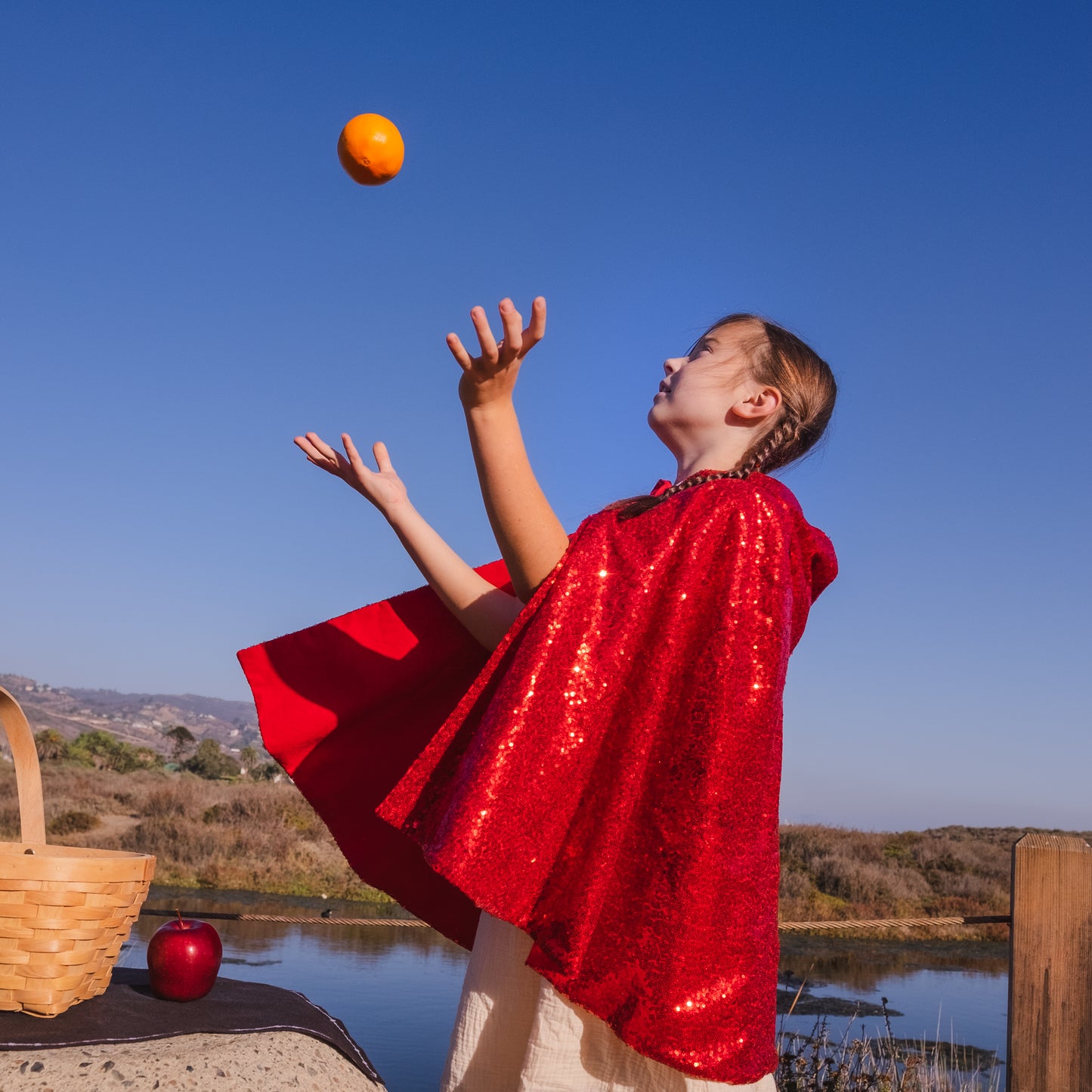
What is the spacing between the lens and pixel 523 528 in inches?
69.8

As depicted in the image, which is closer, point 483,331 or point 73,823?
point 483,331

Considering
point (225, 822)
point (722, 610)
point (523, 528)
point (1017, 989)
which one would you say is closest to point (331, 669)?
point (523, 528)

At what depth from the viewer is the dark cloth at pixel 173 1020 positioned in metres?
2.02

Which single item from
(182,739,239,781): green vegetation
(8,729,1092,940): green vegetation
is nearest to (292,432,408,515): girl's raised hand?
(8,729,1092,940): green vegetation

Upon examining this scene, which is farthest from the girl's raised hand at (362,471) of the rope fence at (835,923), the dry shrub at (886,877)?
the dry shrub at (886,877)

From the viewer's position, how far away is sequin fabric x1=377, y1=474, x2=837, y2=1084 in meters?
1.60

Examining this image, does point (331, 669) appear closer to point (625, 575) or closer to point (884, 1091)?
point (625, 575)

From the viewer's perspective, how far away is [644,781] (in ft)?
5.65

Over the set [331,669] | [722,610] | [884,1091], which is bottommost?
A: [884,1091]

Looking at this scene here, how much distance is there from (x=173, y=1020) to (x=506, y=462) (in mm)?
1442

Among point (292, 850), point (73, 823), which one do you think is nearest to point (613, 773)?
point (292, 850)

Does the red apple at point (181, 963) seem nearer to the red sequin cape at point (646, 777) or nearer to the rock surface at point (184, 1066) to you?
the rock surface at point (184, 1066)

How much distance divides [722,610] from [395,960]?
27.0ft

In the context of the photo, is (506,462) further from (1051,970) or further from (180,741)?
(180,741)
